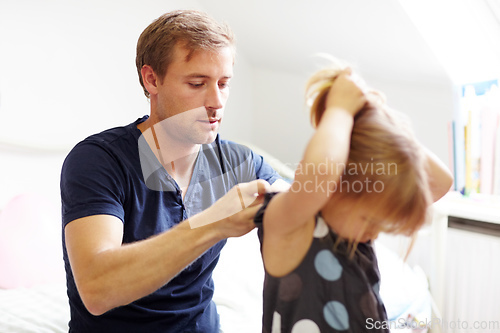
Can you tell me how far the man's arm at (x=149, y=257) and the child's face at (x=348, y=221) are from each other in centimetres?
11

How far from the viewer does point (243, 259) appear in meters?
1.59

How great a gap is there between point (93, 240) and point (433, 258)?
1.19 meters

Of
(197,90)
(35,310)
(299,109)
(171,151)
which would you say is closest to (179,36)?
(197,90)

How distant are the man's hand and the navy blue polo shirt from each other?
24 centimetres

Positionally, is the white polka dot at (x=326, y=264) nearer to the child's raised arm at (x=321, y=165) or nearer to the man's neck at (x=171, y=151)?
the child's raised arm at (x=321, y=165)

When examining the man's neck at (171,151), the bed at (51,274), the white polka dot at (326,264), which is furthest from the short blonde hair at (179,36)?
the bed at (51,274)

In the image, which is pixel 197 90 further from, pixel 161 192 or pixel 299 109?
pixel 299 109

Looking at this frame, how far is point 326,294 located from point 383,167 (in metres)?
0.20

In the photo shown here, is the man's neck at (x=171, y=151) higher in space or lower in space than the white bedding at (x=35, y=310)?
higher

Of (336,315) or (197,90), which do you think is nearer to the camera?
(336,315)

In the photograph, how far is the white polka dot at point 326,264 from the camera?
2.21 feet

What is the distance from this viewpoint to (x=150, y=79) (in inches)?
42.9

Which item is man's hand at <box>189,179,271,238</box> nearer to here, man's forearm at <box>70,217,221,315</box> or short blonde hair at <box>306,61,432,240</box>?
man's forearm at <box>70,217,221,315</box>

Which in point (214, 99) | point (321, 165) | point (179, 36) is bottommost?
point (321, 165)
